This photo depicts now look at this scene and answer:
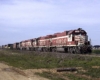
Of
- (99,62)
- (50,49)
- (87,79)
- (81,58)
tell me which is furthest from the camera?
(50,49)

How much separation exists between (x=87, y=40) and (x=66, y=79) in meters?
23.5

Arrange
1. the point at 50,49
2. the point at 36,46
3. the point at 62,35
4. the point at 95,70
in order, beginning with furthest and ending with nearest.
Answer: the point at 36,46
the point at 50,49
the point at 62,35
the point at 95,70

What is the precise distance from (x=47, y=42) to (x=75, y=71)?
41.8 meters

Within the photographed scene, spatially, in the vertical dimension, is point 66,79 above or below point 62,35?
below

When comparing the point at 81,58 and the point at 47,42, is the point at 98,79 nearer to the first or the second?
the point at 81,58

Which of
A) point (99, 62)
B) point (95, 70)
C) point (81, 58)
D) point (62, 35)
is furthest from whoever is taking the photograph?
point (62, 35)

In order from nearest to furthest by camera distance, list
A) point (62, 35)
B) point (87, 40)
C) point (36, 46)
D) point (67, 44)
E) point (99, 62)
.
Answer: point (99, 62) → point (87, 40) → point (67, 44) → point (62, 35) → point (36, 46)

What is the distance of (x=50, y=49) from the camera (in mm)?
58594

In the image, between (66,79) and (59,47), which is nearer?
(66,79)

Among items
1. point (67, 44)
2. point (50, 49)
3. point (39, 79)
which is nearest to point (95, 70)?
point (39, 79)

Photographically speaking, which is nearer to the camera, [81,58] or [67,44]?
[81,58]

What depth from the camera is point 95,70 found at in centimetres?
1953

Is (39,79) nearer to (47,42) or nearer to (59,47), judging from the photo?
(59,47)

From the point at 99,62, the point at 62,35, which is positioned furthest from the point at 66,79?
the point at 62,35
